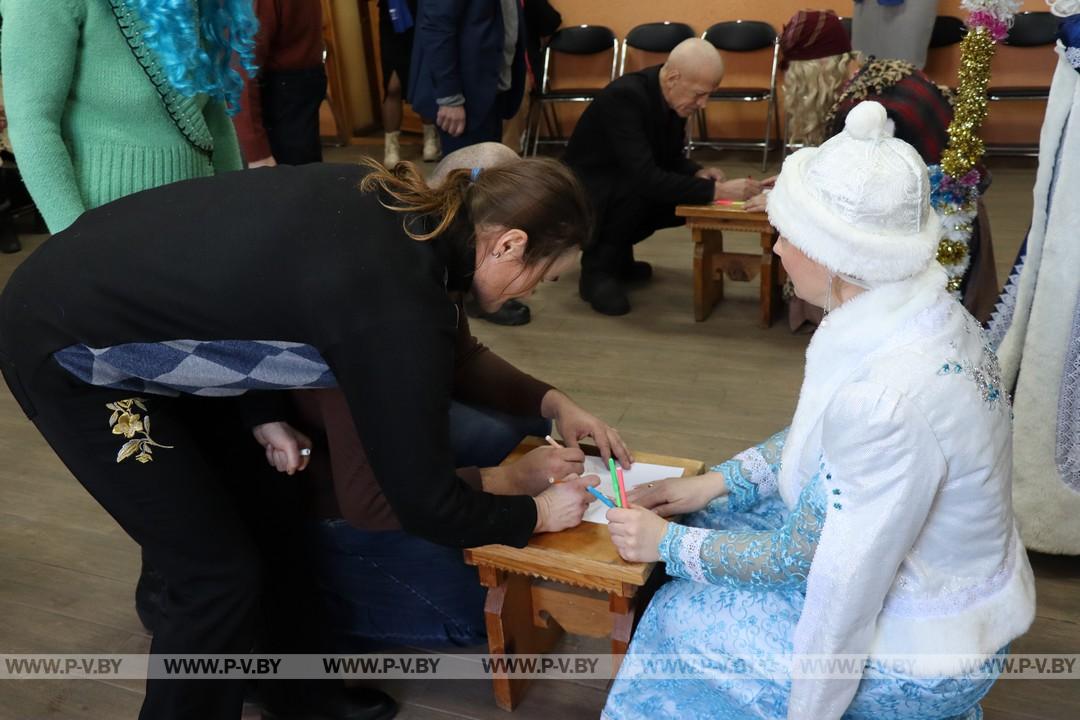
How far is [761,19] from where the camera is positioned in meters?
5.93

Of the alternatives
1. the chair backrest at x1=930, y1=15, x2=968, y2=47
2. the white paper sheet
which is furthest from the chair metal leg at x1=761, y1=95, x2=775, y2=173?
the white paper sheet

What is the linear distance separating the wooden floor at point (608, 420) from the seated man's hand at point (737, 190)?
1.45 ft

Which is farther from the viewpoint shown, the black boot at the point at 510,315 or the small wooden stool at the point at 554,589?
the black boot at the point at 510,315

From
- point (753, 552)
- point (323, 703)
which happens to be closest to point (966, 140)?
point (753, 552)

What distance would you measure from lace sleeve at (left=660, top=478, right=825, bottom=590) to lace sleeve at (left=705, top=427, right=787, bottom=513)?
230 millimetres

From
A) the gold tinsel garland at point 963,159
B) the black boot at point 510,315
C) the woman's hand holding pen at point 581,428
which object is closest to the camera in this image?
the woman's hand holding pen at point 581,428

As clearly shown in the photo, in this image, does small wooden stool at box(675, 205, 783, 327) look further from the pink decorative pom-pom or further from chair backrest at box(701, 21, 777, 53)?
chair backrest at box(701, 21, 777, 53)

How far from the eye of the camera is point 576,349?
3.56 meters

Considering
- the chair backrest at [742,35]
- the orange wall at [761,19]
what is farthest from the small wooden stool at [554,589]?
the orange wall at [761,19]

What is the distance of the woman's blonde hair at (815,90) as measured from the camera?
314 cm

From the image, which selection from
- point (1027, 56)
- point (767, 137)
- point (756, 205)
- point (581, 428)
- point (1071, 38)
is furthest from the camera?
point (767, 137)

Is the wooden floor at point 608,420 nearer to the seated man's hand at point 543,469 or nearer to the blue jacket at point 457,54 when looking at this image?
the seated man's hand at point 543,469

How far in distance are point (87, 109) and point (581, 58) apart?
15.9ft

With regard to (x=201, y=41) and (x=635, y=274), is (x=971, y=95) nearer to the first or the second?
(x=201, y=41)
